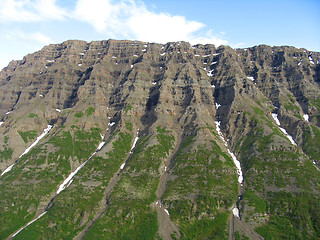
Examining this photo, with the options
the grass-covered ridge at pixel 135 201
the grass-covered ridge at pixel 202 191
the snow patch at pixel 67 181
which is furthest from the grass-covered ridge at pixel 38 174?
the grass-covered ridge at pixel 202 191

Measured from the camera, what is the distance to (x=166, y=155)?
116875 mm

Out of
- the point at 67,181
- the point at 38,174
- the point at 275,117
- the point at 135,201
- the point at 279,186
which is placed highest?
the point at 275,117

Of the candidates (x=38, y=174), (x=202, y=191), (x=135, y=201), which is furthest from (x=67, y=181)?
(x=202, y=191)

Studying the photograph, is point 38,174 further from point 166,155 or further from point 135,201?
point 166,155

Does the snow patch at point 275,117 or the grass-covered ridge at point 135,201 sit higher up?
the snow patch at point 275,117

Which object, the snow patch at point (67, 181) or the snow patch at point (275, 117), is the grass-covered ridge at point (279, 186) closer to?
the snow patch at point (275, 117)

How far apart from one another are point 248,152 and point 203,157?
26.0 m

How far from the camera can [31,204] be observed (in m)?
89.7

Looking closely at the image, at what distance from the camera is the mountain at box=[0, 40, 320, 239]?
7925cm

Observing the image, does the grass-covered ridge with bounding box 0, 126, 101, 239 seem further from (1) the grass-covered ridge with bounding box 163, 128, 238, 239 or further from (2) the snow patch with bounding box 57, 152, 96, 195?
(1) the grass-covered ridge with bounding box 163, 128, 238, 239

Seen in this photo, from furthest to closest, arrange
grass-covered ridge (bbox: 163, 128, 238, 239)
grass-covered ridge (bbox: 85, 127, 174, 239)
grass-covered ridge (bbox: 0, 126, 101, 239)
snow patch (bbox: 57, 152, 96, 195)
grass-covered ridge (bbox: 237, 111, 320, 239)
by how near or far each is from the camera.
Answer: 1. snow patch (bbox: 57, 152, 96, 195)
2. grass-covered ridge (bbox: 0, 126, 101, 239)
3. grass-covered ridge (bbox: 163, 128, 238, 239)
4. grass-covered ridge (bbox: 85, 127, 174, 239)
5. grass-covered ridge (bbox: 237, 111, 320, 239)

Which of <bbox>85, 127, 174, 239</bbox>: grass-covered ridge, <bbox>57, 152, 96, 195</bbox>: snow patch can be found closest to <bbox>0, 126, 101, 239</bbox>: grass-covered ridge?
<bbox>57, 152, 96, 195</bbox>: snow patch

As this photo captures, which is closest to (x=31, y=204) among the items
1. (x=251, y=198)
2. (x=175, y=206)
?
(x=175, y=206)

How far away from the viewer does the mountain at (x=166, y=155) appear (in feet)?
260
